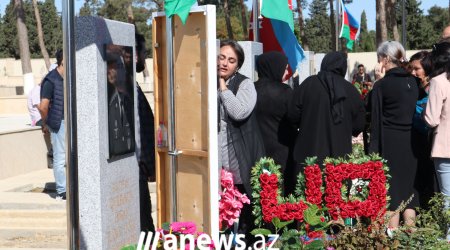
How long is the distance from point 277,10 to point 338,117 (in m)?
2.76

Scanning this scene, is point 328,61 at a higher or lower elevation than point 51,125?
higher

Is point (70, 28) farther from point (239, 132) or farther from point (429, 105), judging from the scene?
point (429, 105)

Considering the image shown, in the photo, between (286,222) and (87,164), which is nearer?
(286,222)

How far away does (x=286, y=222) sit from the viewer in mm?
4949

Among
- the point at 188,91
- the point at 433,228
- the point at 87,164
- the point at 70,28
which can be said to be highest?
the point at 70,28

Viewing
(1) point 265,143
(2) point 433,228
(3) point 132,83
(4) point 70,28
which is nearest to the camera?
(4) point 70,28

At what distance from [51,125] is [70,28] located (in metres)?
4.49

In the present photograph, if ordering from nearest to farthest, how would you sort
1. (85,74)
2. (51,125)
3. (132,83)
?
(85,74), (132,83), (51,125)

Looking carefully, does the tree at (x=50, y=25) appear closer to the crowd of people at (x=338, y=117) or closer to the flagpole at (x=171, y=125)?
the crowd of people at (x=338, y=117)

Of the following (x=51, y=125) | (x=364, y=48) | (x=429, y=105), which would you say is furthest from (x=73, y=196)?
(x=364, y=48)

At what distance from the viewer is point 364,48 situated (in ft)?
246

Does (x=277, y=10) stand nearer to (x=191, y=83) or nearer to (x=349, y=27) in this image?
(x=191, y=83)

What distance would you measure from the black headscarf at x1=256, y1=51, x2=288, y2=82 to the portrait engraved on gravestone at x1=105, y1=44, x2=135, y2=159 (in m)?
1.04

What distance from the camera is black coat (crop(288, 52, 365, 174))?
5906 millimetres
